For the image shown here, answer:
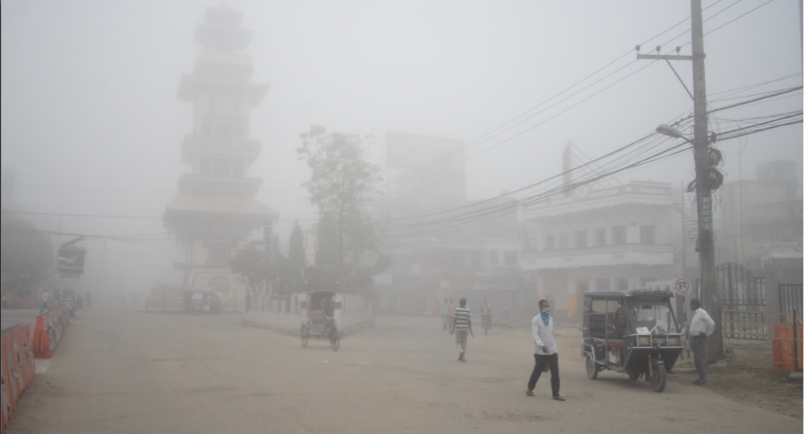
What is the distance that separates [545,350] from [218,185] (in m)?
56.4

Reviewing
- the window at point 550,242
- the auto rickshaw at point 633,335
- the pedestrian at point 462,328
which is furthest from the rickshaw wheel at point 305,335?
the window at point 550,242

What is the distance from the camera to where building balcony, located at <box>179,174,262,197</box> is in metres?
61.6

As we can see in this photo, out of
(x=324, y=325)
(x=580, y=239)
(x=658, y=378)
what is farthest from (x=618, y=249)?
(x=658, y=378)

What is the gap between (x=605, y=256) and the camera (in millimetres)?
39031

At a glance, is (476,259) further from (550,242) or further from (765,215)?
(765,215)

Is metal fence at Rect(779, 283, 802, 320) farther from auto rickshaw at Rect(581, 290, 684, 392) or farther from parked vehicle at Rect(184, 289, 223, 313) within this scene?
parked vehicle at Rect(184, 289, 223, 313)

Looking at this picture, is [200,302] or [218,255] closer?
[200,302]

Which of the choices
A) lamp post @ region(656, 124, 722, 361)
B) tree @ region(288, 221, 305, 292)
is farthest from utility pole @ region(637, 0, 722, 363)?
tree @ region(288, 221, 305, 292)

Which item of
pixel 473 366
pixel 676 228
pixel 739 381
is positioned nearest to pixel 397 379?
pixel 473 366

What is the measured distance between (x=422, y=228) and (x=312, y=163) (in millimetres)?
28113

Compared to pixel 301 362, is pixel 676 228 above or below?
above

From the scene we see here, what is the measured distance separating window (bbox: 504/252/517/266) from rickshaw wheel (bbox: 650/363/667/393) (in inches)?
1880

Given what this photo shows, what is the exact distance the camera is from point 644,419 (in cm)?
912

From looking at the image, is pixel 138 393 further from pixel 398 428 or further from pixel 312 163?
pixel 312 163
